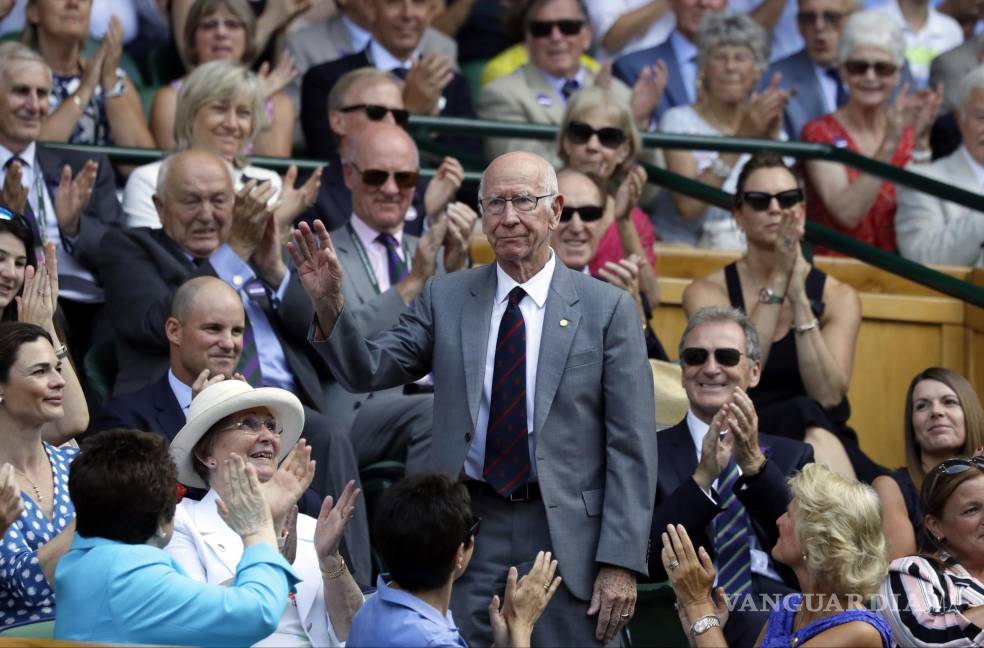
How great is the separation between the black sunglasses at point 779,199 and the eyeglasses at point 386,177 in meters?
1.39

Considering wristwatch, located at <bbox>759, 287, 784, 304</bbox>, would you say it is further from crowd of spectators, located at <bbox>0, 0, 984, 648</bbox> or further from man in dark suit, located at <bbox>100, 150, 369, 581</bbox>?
man in dark suit, located at <bbox>100, 150, 369, 581</bbox>

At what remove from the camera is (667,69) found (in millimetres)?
9914

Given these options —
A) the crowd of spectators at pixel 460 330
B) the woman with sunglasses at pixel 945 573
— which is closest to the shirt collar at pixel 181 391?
the crowd of spectators at pixel 460 330

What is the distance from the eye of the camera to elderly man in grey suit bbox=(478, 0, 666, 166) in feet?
30.4

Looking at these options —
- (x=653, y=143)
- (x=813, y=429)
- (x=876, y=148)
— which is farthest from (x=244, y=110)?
(x=876, y=148)

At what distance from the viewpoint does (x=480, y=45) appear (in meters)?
10.3

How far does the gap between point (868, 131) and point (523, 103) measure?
178 cm

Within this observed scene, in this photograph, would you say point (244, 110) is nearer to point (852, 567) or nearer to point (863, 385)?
point (863, 385)

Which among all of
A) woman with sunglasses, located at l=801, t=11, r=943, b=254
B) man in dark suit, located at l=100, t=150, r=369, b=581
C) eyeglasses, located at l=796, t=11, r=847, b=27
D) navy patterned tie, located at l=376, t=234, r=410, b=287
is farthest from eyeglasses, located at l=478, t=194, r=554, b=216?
eyeglasses, located at l=796, t=11, r=847, b=27

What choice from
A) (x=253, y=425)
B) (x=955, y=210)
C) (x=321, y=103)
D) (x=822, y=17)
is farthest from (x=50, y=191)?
(x=822, y=17)

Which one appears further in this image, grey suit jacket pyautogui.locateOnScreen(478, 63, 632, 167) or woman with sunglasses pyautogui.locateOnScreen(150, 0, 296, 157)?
grey suit jacket pyautogui.locateOnScreen(478, 63, 632, 167)

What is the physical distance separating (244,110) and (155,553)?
3674mm

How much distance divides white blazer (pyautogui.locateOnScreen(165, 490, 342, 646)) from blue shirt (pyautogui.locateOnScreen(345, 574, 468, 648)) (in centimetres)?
64

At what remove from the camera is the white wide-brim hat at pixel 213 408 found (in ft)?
17.4
